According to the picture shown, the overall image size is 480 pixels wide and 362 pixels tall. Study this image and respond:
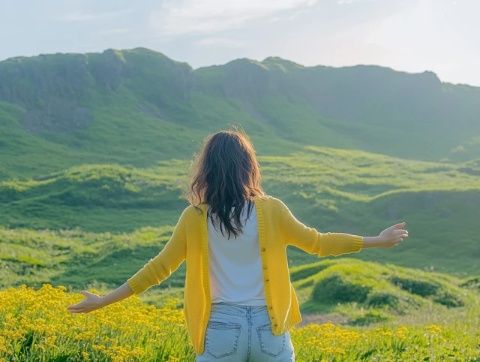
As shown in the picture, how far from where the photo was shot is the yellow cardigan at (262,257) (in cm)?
508

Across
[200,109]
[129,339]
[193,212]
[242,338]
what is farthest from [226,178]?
[200,109]

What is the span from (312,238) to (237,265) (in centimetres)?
64

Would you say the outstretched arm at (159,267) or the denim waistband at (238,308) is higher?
the outstretched arm at (159,267)

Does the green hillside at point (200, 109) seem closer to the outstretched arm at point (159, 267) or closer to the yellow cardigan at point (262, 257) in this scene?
the outstretched arm at point (159, 267)

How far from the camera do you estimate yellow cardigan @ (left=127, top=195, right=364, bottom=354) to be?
200 inches

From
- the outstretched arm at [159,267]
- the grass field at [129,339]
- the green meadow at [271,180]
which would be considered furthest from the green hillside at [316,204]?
the outstretched arm at [159,267]

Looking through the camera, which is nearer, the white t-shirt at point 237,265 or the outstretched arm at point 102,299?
the white t-shirt at point 237,265

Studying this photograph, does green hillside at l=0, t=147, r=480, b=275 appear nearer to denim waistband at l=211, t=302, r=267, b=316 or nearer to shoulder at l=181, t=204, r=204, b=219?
shoulder at l=181, t=204, r=204, b=219

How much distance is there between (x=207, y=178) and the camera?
17.3 ft

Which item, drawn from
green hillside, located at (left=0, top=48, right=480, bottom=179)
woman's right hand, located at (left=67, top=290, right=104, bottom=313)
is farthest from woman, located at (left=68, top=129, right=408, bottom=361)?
green hillside, located at (left=0, top=48, right=480, bottom=179)

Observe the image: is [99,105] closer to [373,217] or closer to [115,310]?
[373,217]

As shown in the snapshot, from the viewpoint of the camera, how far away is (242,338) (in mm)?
4906

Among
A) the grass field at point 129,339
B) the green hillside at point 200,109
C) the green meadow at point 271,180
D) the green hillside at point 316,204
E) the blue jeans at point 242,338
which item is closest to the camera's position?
the blue jeans at point 242,338

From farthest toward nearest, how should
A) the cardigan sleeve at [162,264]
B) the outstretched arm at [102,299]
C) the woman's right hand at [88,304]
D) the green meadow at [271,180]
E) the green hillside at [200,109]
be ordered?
the green hillside at [200,109] → the green meadow at [271,180] → the woman's right hand at [88,304] → the outstretched arm at [102,299] → the cardigan sleeve at [162,264]
